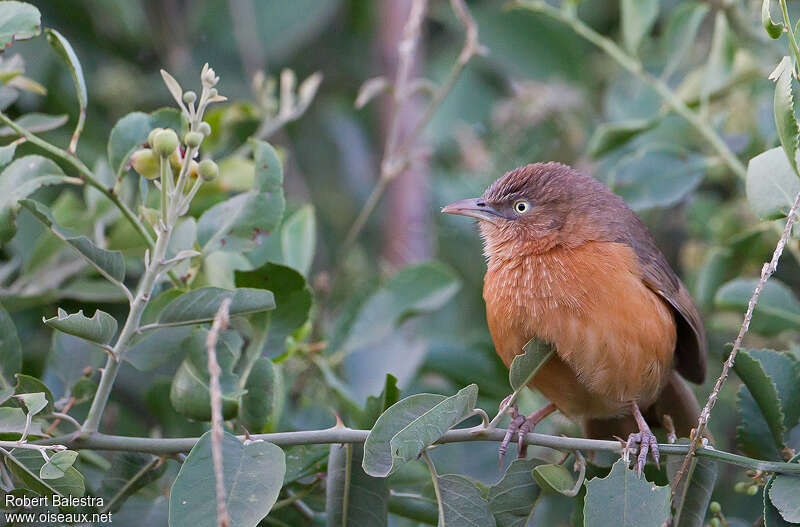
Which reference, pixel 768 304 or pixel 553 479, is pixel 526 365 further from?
pixel 768 304

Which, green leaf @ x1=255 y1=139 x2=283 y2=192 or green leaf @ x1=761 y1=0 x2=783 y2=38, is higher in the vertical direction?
green leaf @ x1=761 y1=0 x2=783 y2=38

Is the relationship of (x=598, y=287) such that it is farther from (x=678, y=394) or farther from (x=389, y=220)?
(x=389, y=220)

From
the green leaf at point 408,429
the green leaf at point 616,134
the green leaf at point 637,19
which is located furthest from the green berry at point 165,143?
the green leaf at point 637,19

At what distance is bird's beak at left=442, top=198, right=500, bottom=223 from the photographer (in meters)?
3.55

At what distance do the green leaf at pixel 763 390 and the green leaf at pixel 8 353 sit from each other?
2.13 m

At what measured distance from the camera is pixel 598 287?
2.99 metres

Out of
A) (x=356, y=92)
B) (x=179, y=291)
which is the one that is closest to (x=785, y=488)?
(x=179, y=291)

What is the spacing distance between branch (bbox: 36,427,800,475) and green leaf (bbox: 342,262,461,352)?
1.24 metres

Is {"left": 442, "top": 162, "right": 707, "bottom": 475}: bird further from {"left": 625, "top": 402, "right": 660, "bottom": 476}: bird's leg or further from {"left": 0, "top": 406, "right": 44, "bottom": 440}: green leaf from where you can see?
{"left": 0, "top": 406, "right": 44, "bottom": 440}: green leaf

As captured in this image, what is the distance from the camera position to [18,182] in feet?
7.81

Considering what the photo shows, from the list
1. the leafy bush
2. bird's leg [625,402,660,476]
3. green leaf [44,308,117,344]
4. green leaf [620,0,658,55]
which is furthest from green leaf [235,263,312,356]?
green leaf [620,0,658,55]

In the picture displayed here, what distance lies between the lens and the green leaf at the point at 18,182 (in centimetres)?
232

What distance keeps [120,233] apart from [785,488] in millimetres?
2375

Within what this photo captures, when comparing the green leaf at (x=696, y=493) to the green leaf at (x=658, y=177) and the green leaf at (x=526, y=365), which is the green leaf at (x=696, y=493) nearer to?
the green leaf at (x=526, y=365)
